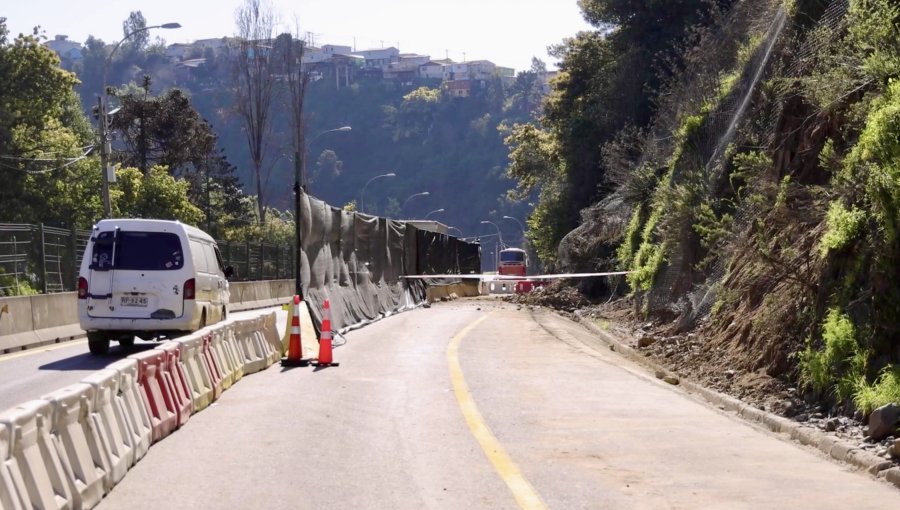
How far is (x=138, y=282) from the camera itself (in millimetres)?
18656

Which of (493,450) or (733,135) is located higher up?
(733,135)

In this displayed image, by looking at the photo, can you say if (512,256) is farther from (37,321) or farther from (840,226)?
(840,226)

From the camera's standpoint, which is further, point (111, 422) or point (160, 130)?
point (160, 130)

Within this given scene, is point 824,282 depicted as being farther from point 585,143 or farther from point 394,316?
point 585,143

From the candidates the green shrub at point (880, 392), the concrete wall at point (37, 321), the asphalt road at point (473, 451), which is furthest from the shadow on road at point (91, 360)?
the green shrub at point (880, 392)

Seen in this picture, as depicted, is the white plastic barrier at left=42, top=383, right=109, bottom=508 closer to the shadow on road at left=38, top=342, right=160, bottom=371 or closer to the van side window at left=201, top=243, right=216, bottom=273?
the shadow on road at left=38, top=342, right=160, bottom=371

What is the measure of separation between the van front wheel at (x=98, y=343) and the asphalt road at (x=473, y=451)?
13.8ft

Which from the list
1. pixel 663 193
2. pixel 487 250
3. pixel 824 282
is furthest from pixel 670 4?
pixel 487 250

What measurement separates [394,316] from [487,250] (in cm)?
15922

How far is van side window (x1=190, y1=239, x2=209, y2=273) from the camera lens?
759 inches

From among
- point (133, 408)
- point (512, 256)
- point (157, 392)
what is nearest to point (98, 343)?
point (157, 392)

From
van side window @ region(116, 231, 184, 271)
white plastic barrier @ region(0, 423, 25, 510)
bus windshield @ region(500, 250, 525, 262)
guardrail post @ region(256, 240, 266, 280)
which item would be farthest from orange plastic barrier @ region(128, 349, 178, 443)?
bus windshield @ region(500, 250, 525, 262)

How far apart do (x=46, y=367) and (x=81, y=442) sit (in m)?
11.2

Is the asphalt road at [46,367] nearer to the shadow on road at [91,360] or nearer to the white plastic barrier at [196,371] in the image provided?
the shadow on road at [91,360]
